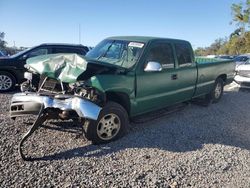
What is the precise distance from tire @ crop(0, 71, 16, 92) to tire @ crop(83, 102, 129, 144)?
5.58 metres

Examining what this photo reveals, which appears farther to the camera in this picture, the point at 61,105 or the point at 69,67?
the point at 69,67

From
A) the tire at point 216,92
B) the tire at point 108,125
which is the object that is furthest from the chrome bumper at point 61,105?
the tire at point 216,92

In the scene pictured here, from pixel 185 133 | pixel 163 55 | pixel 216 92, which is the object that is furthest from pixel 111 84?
pixel 216 92

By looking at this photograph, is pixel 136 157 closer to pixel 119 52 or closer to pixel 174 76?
pixel 119 52

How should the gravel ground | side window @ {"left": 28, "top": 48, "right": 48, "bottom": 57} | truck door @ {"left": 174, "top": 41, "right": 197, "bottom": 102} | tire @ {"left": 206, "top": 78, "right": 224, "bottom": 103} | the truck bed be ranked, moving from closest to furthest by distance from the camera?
the gravel ground < truck door @ {"left": 174, "top": 41, "right": 197, "bottom": 102} < the truck bed < tire @ {"left": 206, "top": 78, "right": 224, "bottom": 103} < side window @ {"left": 28, "top": 48, "right": 48, "bottom": 57}

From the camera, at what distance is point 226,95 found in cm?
968

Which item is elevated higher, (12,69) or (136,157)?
(12,69)

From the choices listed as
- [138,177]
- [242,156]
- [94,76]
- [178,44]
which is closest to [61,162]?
[138,177]

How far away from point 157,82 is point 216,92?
3505mm

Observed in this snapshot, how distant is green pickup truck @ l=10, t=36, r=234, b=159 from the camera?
4.31m

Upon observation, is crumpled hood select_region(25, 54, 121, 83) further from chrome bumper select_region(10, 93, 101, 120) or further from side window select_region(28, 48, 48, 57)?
side window select_region(28, 48, 48, 57)

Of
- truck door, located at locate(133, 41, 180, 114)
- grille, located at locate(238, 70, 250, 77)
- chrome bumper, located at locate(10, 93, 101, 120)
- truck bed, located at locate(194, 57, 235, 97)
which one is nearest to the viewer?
chrome bumper, located at locate(10, 93, 101, 120)

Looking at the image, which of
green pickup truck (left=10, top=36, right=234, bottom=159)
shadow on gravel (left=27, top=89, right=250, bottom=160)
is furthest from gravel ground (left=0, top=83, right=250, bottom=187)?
green pickup truck (left=10, top=36, right=234, bottom=159)

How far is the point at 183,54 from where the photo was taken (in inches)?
254
